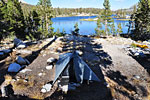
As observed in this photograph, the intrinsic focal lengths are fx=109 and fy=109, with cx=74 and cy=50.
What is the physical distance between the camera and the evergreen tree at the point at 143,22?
98.8 ft

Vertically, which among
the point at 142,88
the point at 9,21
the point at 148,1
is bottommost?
the point at 142,88

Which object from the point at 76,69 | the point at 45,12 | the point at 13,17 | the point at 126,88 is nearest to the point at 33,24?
the point at 45,12

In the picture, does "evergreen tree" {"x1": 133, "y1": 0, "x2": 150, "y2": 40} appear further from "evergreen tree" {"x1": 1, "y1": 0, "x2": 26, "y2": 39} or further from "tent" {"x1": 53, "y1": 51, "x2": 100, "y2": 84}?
"evergreen tree" {"x1": 1, "y1": 0, "x2": 26, "y2": 39}

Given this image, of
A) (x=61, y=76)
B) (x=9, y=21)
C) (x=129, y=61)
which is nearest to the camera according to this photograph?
(x=61, y=76)

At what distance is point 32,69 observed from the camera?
8.35 m

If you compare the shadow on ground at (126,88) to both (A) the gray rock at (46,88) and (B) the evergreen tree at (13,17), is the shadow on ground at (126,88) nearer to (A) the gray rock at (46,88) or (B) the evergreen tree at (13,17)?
(A) the gray rock at (46,88)

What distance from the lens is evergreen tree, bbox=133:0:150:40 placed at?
30.1m

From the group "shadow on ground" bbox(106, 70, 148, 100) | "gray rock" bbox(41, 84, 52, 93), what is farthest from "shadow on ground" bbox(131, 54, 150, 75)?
"gray rock" bbox(41, 84, 52, 93)

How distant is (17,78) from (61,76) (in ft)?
9.59

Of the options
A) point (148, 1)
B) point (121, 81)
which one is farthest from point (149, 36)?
point (121, 81)

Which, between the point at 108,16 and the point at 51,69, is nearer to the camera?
the point at 51,69

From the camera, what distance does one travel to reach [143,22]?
3148 cm

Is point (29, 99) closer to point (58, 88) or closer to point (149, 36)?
point (58, 88)

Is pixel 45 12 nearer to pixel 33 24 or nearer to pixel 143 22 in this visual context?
pixel 33 24
